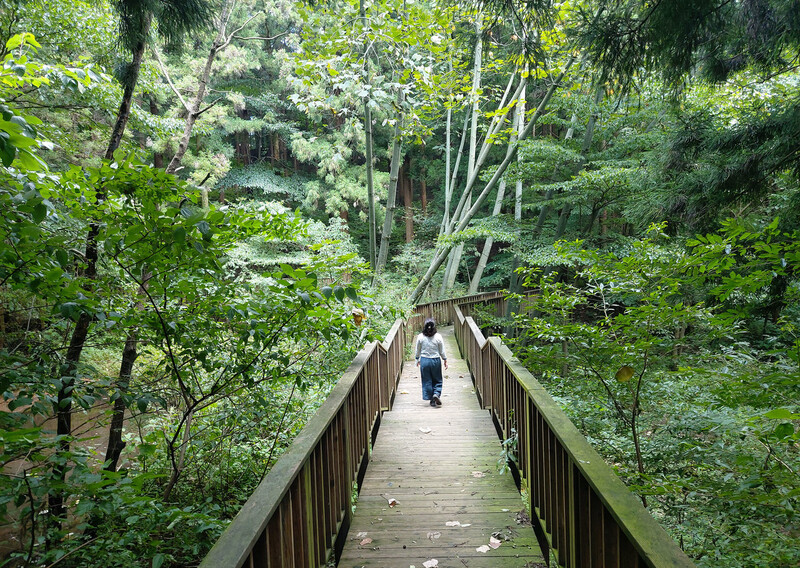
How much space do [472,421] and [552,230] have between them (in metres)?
9.19

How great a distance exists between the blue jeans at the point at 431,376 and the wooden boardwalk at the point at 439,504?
0.66 m

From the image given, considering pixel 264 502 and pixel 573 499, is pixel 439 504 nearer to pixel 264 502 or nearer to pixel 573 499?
pixel 573 499

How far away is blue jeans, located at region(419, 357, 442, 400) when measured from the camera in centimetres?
658

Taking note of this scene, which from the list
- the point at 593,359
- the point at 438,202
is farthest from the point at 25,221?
the point at 438,202

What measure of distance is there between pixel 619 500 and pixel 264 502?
1.27m

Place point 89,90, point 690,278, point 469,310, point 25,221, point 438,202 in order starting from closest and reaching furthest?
point 25,221 < point 690,278 < point 89,90 < point 469,310 < point 438,202

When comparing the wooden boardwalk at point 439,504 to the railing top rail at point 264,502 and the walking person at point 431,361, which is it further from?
the railing top rail at point 264,502

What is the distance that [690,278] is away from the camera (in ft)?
10.2

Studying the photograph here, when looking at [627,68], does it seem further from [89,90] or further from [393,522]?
[89,90]

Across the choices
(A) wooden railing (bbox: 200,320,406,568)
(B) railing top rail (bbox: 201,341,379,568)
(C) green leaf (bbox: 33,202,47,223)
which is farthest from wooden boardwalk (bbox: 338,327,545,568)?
(C) green leaf (bbox: 33,202,47,223)

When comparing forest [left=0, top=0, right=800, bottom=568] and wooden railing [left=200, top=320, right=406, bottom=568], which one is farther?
forest [left=0, top=0, right=800, bottom=568]

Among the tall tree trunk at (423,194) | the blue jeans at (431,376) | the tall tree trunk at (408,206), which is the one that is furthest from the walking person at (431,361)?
the tall tree trunk at (423,194)

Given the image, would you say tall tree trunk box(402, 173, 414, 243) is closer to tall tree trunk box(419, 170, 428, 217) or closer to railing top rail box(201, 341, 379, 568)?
tall tree trunk box(419, 170, 428, 217)

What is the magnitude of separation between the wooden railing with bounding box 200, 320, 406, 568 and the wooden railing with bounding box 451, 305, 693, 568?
3.97ft
